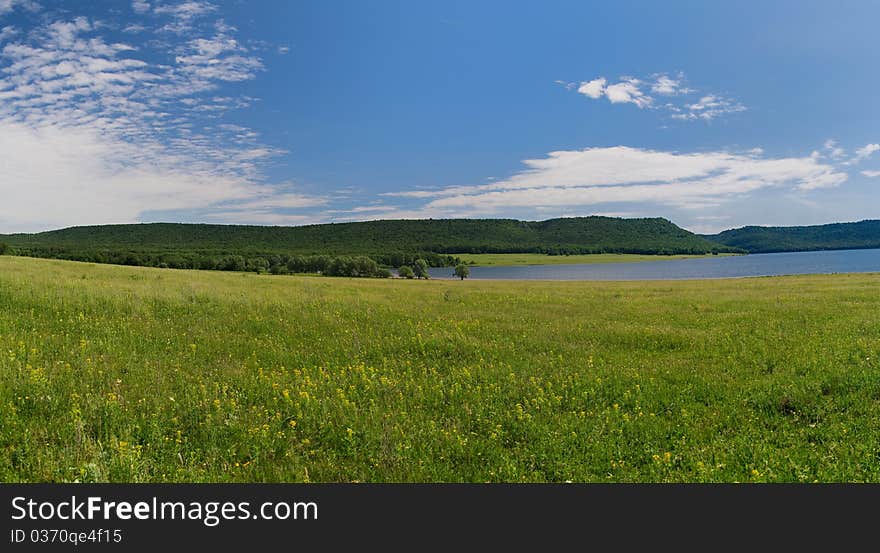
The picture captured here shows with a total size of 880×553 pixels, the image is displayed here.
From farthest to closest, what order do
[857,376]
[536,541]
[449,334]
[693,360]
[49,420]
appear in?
[449,334] → [693,360] → [857,376] → [49,420] → [536,541]

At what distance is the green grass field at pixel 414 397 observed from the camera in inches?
271

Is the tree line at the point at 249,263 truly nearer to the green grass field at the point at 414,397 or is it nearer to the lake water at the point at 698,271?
the lake water at the point at 698,271

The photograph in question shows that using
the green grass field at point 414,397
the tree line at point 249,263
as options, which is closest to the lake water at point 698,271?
the tree line at point 249,263

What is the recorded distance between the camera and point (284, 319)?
1622cm

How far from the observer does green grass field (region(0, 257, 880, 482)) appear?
689 centimetres

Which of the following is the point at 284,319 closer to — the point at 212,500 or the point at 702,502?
the point at 212,500

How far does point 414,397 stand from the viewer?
968 cm

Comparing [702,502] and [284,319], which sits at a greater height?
[284,319]

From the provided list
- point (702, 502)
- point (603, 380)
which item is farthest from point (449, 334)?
point (702, 502)

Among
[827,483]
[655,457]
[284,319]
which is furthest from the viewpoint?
[284,319]

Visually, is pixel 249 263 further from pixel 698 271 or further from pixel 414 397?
pixel 414 397

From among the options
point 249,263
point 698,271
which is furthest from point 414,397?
point 698,271

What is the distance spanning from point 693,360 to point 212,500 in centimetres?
1176

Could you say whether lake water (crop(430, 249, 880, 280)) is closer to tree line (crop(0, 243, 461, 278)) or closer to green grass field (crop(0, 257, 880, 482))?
tree line (crop(0, 243, 461, 278))
